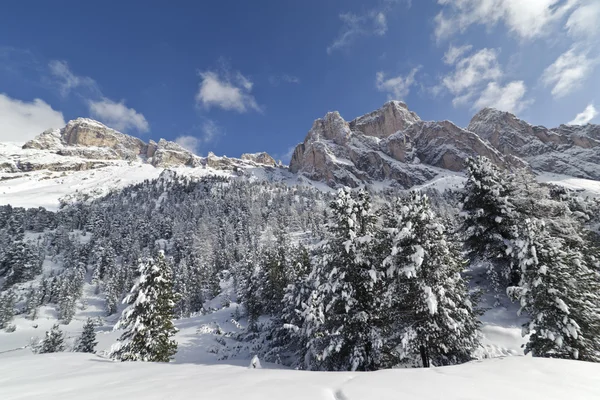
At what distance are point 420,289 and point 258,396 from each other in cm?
1116

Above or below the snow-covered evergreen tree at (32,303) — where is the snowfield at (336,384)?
above

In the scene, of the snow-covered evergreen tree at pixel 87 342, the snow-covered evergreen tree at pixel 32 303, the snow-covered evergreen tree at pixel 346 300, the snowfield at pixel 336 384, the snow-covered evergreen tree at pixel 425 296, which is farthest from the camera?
the snow-covered evergreen tree at pixel 32 303

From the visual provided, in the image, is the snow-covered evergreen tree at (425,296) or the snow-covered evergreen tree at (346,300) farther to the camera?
the snow-covered evergreen tree at (346,300)

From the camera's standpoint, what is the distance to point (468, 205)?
22391mm

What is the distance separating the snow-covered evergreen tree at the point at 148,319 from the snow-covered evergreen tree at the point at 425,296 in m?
15.6

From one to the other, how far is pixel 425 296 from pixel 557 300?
517cm

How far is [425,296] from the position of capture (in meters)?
12.7

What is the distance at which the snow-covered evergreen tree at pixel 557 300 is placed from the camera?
1156 centimetres

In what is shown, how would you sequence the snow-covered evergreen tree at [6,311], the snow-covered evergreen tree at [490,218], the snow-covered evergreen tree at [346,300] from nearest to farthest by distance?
the snow-covered evergreen tree at [346,300]
the snow-covered evergreen tree at [490,218]
the snow-covered evergreen tree at [6,311]

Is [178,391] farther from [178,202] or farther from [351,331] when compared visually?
[178,202]

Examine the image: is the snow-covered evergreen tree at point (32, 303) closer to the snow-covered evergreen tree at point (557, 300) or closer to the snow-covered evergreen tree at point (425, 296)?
the snow-covered evergreen tree at point (425, 296)

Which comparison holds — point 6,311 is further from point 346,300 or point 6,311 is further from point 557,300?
point 557,300

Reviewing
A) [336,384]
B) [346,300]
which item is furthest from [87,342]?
[336,384]

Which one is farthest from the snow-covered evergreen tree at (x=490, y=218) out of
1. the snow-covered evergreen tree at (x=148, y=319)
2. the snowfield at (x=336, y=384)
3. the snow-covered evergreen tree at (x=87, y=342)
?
the snow-covered evergreen tree at (x=87, y=342)
